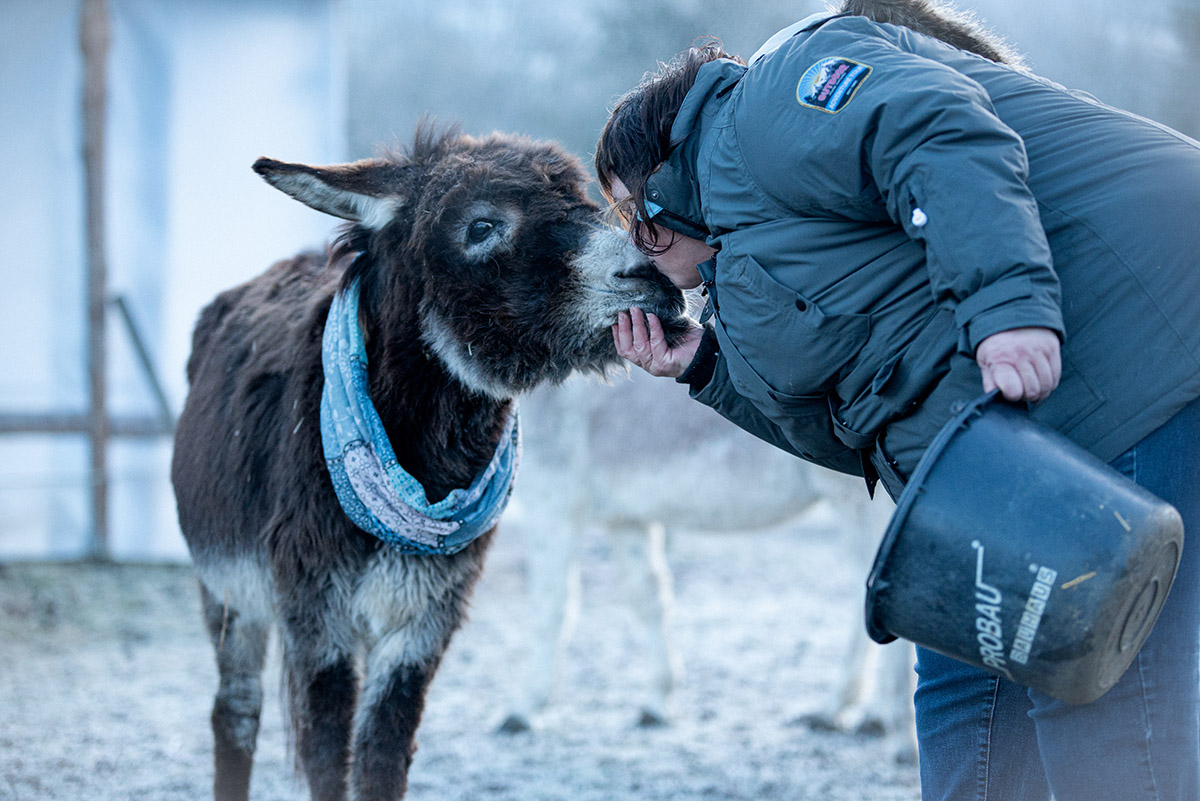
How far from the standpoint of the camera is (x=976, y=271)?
1299 mm

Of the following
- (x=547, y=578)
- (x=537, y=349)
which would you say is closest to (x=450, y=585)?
(x=537, y=349)

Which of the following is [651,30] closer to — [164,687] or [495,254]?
[164,687]

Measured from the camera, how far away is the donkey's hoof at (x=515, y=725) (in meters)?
4.17

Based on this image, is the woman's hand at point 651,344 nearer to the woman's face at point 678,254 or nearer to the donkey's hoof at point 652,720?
the woman's face at point 678,254

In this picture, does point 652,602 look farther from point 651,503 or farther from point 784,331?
point 784,331

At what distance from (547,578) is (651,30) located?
12605mm

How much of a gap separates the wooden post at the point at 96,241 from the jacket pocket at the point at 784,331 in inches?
218

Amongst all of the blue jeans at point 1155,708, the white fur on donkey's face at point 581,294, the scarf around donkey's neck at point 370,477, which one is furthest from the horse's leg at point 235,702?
the blue jeans at point 1155,708

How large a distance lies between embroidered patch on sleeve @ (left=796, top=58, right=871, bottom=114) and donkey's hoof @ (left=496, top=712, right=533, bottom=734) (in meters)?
3.34

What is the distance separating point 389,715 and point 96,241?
15.8 feet

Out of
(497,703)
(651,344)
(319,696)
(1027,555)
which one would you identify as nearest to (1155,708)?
(1027,555)

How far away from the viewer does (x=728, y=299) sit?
1.59 meters

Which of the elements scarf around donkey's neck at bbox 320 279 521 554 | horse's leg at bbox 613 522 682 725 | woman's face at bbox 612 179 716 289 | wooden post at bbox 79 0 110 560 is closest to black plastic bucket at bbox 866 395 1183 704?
woman's face at bbox 612 179 716 289

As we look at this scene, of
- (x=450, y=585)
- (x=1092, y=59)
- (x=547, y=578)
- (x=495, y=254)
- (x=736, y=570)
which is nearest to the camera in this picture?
(x=495, y=254)
